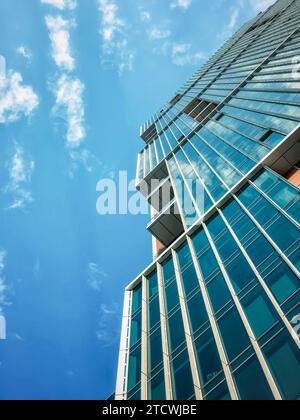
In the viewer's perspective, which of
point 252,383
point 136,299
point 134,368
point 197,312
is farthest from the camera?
point 136,299

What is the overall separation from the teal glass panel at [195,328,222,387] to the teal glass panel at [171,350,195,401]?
1.70 ft

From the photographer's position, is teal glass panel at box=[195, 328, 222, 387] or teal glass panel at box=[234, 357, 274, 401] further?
teal glass panel at box=[195, 328, 222, 387]

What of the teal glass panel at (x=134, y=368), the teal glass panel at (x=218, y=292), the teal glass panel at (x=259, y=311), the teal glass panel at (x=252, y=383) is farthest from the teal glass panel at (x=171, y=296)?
the teal glass panel at (x=252, y=383)

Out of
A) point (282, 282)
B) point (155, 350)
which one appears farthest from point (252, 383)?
point (155, 350)

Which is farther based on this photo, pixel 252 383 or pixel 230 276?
pixel 230 276

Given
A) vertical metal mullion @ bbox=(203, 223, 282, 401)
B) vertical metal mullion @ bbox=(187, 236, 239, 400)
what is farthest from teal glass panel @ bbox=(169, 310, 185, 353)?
vertical metal mullion @ bbox=(203, 223, 282, 401)

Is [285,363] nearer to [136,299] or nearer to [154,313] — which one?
[154,313]

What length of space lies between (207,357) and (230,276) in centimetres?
371

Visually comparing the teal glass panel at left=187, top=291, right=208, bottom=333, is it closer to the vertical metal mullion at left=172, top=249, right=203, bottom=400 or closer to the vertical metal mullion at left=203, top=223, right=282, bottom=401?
the vertical metal mullion at left=172, top=249, right=203, bottom=400

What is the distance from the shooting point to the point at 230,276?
14.4m

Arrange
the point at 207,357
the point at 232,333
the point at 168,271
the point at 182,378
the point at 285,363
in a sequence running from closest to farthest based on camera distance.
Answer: the point at 285,363 < the point at 232,333 < the point at 207,357 < the point at 182,378 < the point at 168,271

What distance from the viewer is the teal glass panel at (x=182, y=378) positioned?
38.1 feet

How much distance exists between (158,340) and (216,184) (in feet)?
37.0

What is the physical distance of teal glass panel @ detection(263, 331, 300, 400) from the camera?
877 cm
